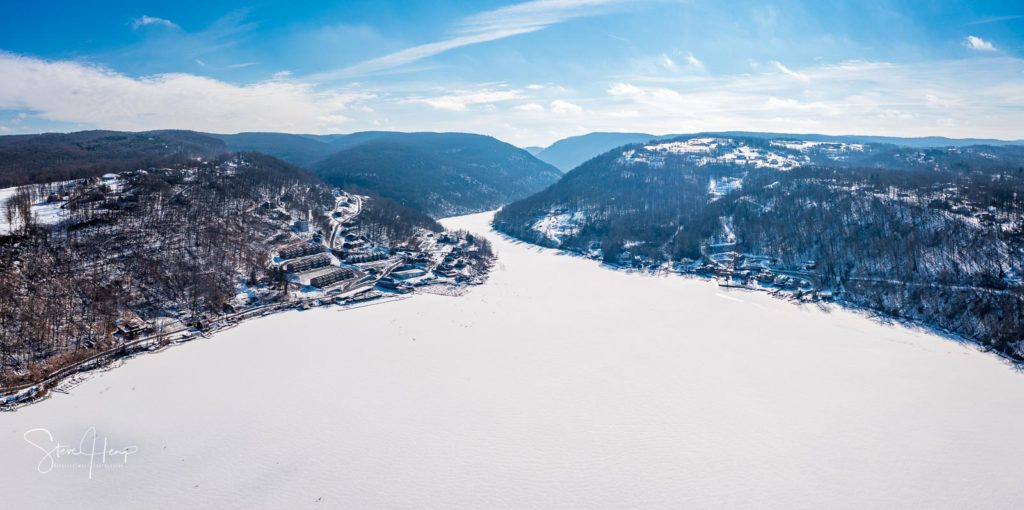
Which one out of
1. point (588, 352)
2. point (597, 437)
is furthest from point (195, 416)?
point (588, 352)

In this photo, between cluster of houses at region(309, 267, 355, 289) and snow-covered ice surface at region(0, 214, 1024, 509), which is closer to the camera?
snow-covered ice surface at region(0, 214, 1024, 509)

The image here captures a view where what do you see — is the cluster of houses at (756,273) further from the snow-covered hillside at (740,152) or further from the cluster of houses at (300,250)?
the snow-covered hillside at (740,152)

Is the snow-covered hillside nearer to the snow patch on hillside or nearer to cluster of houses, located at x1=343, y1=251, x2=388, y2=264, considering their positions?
the snow patch on hillside

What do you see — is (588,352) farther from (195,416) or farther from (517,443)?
(195,416)

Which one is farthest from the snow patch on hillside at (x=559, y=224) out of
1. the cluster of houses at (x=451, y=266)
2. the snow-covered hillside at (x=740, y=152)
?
the snow-covered hillside at (x=740, y=152)

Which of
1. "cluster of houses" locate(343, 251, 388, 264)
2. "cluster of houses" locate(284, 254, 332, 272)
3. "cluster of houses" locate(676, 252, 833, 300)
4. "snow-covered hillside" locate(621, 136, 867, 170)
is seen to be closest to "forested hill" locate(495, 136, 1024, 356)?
"cluster of houses" locate(676, 252, 833, 300)

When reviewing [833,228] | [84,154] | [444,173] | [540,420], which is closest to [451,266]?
[540,420]
